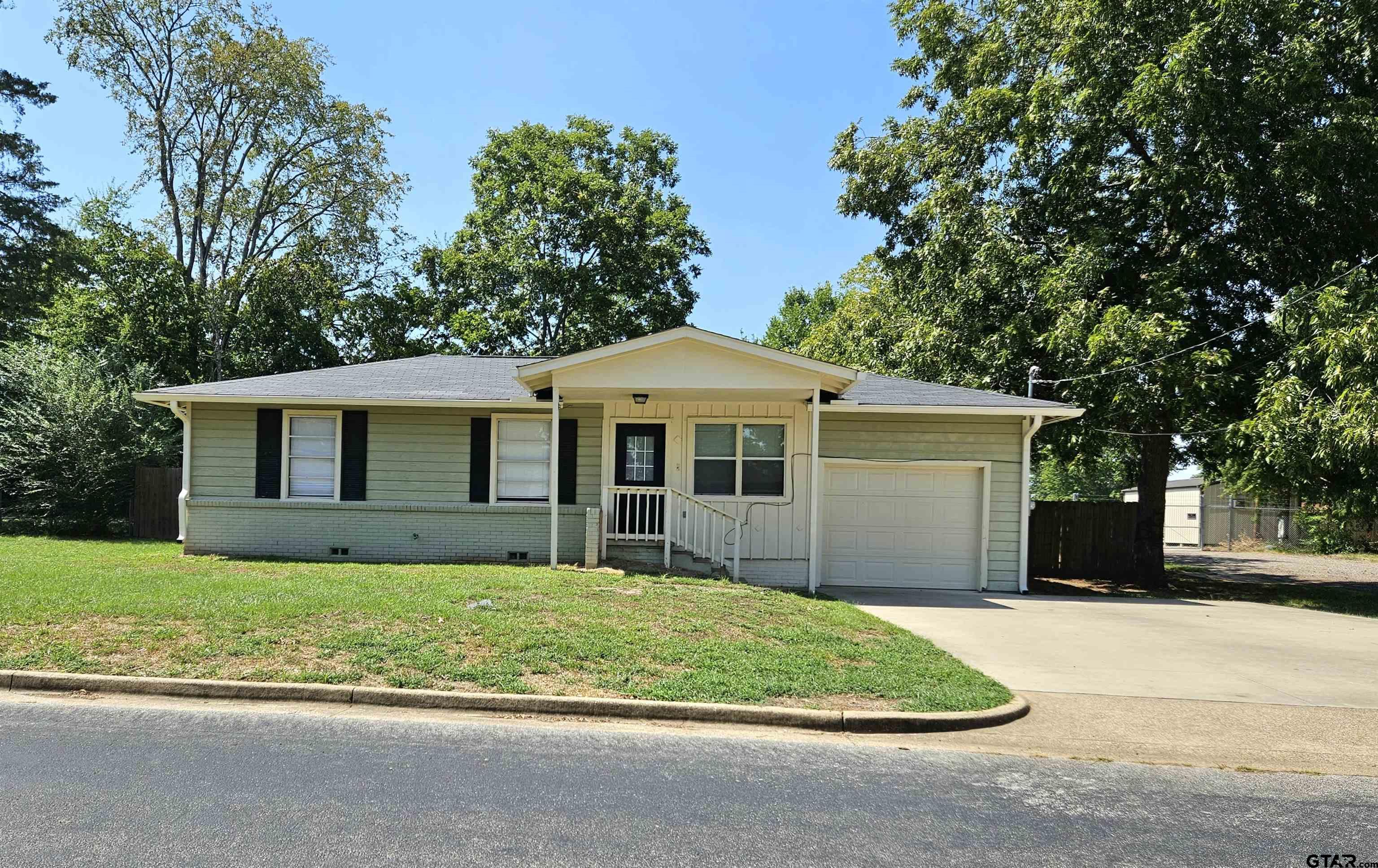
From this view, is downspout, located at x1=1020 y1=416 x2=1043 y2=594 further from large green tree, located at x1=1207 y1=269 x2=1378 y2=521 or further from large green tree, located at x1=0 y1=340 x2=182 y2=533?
large green tree, located at x1=0 y1=340 x2=182 y2=533

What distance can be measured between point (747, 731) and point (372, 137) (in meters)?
30.1

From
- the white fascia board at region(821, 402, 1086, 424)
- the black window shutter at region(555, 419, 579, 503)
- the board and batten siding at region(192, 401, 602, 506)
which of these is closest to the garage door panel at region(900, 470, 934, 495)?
the white fascia board at region(821, 402, 1086, 424)

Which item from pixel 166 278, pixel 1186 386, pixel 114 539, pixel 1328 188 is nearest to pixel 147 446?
pixel 114 539

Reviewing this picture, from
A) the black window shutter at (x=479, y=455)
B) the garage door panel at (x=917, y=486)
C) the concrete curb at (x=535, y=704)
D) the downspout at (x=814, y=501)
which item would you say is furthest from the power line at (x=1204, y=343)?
the concrete curb at (x=535, y=704)

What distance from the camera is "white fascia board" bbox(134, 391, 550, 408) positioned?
13773 mm

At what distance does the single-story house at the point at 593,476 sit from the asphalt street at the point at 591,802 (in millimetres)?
8190

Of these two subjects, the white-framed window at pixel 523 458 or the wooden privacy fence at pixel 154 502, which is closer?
the white-framed window at pixel 523 458

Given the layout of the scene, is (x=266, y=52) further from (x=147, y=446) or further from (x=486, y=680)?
(x=486, y=680)

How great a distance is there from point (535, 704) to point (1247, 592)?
16045 mm

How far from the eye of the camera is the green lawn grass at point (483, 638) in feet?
22.1

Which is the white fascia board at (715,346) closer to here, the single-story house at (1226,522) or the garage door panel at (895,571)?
the garage door panel at (895,571)

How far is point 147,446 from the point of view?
63.8 ft

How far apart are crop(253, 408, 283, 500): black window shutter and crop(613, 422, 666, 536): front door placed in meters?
5.58

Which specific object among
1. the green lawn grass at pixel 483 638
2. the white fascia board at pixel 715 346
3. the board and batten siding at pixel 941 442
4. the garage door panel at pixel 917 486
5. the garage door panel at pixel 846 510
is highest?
the white fascia board at pixel 715 346
